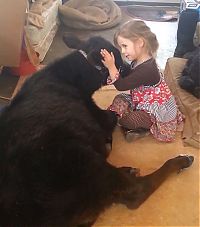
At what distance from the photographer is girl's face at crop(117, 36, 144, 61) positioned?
6.30 ft

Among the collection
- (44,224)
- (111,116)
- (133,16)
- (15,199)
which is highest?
(15,199)

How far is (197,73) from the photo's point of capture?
228 cm

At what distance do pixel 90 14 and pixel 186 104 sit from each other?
2049 millimetres

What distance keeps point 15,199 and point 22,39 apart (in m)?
1.74

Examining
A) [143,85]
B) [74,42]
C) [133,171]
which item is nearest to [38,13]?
[74,42]

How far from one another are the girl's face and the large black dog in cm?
40

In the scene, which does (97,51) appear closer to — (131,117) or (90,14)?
(131,117)

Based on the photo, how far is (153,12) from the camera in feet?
13.9

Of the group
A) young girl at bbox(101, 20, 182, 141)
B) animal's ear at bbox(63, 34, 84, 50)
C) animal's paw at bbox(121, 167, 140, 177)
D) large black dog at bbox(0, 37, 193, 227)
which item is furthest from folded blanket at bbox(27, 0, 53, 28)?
animal's paw at bbox(121, 167, 140, 177)

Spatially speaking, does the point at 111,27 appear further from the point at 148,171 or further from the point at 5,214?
the point at 5,214

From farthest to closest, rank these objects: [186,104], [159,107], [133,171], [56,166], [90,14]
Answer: [90,14], [186,104], [159,107], [133,171], [56,166]

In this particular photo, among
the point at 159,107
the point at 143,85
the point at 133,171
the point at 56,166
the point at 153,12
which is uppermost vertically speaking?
the point at 56,166

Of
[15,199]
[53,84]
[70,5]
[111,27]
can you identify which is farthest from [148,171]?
[70,5]

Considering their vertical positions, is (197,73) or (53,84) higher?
(53,84)
